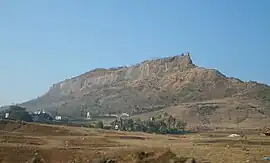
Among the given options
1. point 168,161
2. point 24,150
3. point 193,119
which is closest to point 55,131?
point 24,150

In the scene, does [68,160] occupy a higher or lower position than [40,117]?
lower

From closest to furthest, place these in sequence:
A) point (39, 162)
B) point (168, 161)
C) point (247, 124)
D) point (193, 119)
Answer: point (168, 161) < point (39, 162) < point (247, 124) < point (193, 119)

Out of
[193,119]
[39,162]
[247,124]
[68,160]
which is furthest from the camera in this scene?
[193,119]

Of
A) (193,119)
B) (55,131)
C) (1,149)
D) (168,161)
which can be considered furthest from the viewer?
(193,119)

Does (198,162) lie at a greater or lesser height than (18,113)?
lesser

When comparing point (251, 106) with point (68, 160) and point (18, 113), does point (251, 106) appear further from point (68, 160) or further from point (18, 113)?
point (68, 160)

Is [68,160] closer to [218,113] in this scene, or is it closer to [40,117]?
[40,117]

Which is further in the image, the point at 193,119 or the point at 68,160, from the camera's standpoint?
the point at 193,119

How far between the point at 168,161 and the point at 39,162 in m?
9.24

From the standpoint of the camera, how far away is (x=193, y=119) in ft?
615

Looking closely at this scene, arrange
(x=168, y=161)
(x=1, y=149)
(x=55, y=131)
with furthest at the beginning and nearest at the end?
(x=55, y=131) → (x=1, y=149) → (x=168, y=161)

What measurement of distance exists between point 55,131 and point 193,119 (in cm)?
12199

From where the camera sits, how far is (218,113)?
630 feet

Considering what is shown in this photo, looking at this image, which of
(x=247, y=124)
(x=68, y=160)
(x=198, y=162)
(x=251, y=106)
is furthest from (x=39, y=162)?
(x=251, y=106)
